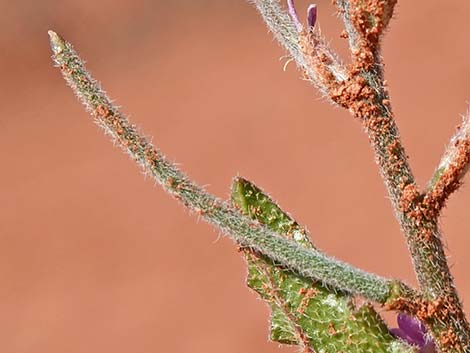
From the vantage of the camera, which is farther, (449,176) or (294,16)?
(294,16)

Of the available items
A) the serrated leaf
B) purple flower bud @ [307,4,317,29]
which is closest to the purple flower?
the serrated leaf

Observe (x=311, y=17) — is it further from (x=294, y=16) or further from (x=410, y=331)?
(x=410, y=331)

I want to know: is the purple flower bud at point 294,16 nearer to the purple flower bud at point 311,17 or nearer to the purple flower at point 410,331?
the purple flower bud at point 311,17

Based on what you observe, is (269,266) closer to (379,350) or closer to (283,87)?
(379,350)

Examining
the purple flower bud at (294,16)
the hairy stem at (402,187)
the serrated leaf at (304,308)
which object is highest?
the purple flower bud at (294,16)

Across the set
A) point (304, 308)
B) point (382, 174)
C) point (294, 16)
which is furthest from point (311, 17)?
point (304, 308)

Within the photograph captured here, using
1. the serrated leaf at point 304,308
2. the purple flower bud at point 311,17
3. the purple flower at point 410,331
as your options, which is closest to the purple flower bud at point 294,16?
the purple flower bud at point 311,17
